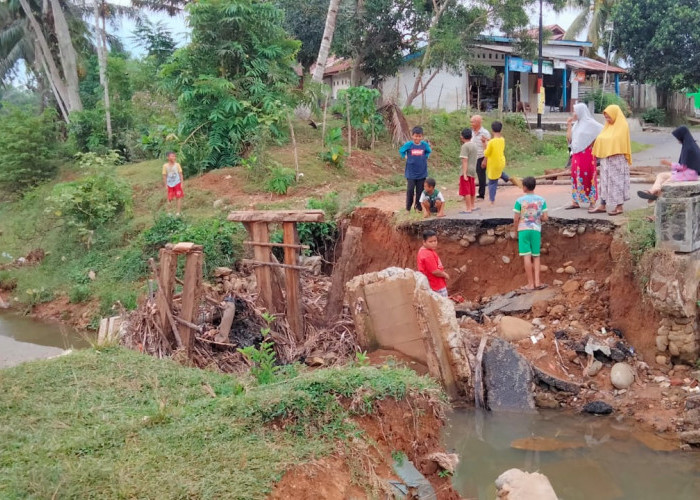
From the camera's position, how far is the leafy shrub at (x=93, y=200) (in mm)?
15195

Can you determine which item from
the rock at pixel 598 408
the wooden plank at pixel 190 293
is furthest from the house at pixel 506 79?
the rock at pixel 598 408

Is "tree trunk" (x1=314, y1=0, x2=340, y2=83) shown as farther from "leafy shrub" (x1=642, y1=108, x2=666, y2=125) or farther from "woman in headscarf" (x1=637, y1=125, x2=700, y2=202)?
"leafy shrub" (x1=642, y1=108, x2=666, y2=125)

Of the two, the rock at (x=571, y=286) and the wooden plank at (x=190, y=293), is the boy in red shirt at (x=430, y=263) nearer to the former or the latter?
the rock at (x=571, y=286)

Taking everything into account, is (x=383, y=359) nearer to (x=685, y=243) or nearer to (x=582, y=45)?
(x=685, y=243)

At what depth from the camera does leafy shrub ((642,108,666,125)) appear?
30.2 m

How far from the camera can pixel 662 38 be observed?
28.0 metres

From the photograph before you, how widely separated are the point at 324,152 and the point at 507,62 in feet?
44.0

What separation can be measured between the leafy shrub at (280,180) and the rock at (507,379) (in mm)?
7539

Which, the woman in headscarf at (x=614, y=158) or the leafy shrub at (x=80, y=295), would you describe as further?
the leafy shrub at (x=80, y=295)

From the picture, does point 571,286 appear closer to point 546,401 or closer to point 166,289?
point 546,401

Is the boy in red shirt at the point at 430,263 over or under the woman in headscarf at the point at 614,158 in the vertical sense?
Answer: under

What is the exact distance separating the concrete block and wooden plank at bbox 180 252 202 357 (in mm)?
5504

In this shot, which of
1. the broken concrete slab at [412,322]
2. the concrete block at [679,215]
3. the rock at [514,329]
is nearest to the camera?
the concrete block at [679,215]

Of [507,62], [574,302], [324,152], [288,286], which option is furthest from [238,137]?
[507,62]
